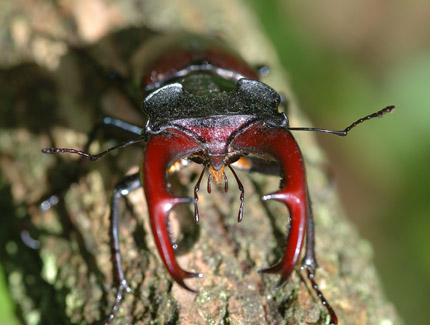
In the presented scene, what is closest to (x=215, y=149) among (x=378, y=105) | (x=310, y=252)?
(x=310, y=252)

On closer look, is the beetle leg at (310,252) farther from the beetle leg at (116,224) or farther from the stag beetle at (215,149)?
the beetle leg at (116,224)

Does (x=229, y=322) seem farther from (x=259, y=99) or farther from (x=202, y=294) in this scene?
(x=259, y=99)

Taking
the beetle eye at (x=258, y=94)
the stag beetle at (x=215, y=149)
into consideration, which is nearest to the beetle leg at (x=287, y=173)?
the stag beetle at (x=215, y=149)

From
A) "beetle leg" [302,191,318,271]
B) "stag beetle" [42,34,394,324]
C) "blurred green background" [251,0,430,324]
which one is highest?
"blurred green background" [251,0,430,324]

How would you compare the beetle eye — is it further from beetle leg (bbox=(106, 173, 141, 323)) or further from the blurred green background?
the blurred green background

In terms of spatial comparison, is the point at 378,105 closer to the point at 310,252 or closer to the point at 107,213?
→ the point at 310,252

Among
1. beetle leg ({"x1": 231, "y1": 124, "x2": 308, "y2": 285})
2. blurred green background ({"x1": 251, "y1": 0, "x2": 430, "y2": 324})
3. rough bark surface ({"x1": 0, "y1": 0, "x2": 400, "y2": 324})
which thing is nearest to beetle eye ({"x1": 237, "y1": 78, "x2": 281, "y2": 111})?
beetle leg ({"x1": 231, "y1": 124, "x2": 308, "y2": 285})
